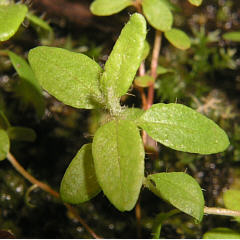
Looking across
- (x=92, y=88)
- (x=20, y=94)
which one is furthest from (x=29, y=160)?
(x=92, y=88)

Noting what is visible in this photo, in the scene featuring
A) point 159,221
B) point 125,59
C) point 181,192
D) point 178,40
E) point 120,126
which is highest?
point 125,59

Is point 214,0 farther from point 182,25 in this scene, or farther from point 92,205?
point 92,205

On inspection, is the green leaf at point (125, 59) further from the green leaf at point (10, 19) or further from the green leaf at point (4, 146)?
the green leaf at point (4, 146)

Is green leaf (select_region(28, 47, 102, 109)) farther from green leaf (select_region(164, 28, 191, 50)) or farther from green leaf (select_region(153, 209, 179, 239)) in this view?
green leaf (select_region(164, 28, 191, 50))

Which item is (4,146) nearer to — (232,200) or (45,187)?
(45,187)

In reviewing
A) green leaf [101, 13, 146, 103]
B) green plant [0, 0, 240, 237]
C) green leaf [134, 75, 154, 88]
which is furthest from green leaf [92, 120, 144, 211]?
green leaf [134, 75, 154, 88]

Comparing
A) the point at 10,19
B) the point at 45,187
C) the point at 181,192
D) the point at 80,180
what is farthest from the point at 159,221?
the point at 10,19

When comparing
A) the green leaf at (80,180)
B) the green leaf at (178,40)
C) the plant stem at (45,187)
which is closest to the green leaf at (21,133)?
the plant stem at (45,187)
